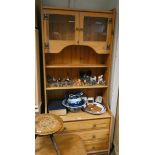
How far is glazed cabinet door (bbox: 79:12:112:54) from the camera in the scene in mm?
1835

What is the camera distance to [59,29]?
183cm

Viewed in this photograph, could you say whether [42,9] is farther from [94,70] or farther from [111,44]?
[94,70]

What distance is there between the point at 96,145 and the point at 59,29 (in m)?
1.51

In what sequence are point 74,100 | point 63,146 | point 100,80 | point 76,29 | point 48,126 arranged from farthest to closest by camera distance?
point 100,80
point 74,100
point 76,29
point 63,146
point 48,126

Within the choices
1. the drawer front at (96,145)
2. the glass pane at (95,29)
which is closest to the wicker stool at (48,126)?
the drawer front at (96,145)

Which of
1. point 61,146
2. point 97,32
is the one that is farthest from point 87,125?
point 97,32

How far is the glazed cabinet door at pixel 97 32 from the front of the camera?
1835 millimetres

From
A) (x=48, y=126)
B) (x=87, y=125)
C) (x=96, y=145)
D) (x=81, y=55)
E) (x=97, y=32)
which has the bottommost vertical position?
(x=96, y=145)

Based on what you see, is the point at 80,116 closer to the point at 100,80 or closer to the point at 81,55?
the point at 100,80

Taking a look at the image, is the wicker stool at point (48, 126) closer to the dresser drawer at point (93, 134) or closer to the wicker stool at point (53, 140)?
the wicker stool at point (53, 140)

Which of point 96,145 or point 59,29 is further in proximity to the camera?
point 96,145
